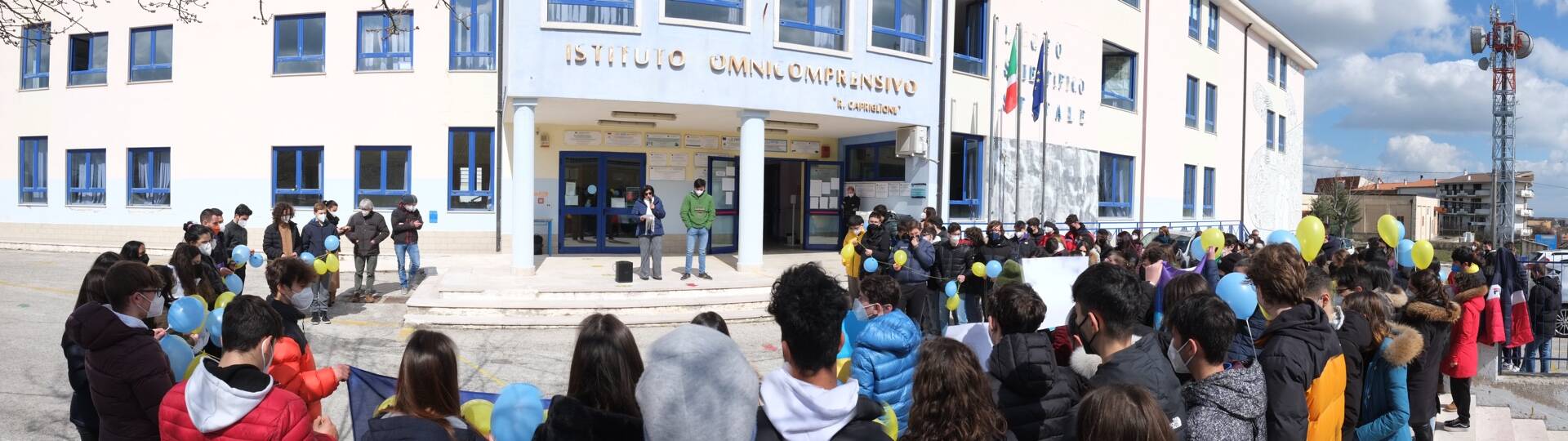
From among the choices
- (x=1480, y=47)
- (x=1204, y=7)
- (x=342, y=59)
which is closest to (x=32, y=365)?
(x=342, y=59)

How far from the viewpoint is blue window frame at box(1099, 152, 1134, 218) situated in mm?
20172

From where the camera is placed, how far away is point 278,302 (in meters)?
4.61

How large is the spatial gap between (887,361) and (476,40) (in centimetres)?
1502

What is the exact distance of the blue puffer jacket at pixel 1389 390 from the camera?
4.22 m

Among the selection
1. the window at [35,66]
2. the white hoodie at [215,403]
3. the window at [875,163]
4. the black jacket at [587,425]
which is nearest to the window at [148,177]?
the window at [35,66]

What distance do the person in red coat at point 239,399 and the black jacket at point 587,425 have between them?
113cm

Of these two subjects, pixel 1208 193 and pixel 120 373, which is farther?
pixel 1208 193

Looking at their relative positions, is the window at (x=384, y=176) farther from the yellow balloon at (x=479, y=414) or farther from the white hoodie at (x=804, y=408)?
the white hoodie at (x=804, y=408)

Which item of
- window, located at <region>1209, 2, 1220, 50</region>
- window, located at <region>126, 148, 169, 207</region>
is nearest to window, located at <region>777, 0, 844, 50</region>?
window, located at <region>126, 148, 169, 207</region>

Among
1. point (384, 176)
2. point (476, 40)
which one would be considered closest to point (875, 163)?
point (476, 40)

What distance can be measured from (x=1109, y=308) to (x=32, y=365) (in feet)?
30.6

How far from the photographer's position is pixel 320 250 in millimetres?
10695

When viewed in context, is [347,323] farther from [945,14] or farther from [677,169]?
[945,14]

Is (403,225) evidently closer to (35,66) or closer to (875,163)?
(875,163)
